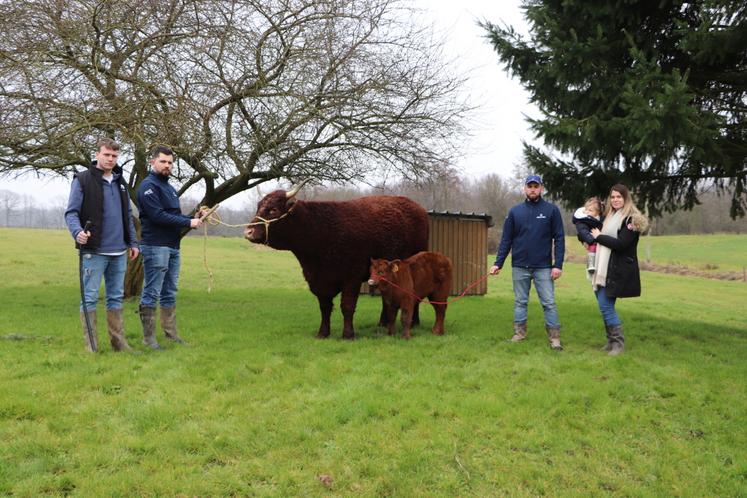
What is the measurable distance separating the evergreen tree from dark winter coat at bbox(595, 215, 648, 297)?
113cm

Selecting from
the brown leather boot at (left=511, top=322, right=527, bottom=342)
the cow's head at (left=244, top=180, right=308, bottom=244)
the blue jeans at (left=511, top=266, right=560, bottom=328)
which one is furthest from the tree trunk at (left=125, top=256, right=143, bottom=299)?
the blue jeans at (left=511, top=266, right=560, bottom=328)

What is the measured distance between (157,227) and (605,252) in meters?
5.43

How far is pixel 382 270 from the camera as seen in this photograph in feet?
24.2

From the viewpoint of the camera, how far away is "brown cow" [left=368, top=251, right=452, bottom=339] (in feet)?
24.4

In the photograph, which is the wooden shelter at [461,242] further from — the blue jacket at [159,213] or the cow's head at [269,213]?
the blue jacket at [159,213]

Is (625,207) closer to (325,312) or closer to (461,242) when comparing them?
(325,312)

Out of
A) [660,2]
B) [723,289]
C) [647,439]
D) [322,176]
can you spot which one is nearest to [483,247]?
[322,176]

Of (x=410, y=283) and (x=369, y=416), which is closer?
(x=369, y=416)

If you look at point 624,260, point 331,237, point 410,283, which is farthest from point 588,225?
point 331,237

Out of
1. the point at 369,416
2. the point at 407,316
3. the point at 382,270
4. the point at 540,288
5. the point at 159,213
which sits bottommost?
the point at 369,416

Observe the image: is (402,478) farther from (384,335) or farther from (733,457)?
(384,335)

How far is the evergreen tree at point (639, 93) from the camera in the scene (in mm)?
6996

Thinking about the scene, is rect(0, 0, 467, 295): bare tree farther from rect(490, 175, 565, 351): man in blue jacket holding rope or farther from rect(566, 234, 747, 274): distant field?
rect(566, 234, 747, 274): distant field

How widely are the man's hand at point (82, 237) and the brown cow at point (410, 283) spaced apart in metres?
3.32
